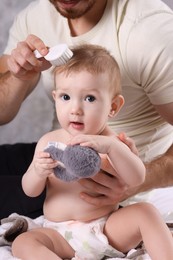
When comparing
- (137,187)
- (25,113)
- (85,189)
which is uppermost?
(85,189)

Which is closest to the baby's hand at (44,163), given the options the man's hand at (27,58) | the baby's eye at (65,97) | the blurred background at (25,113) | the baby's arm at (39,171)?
the baby's arm at (39,171)

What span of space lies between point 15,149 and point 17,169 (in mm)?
86

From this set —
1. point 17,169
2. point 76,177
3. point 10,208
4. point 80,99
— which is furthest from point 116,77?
point 17,169

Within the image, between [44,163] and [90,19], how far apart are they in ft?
1.75

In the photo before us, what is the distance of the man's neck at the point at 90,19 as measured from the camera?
1550mm

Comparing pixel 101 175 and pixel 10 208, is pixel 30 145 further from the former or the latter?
pixel 101 175

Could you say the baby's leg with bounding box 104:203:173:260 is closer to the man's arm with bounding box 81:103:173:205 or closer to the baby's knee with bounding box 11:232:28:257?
the man's arm with bounding box 81:103:173:205

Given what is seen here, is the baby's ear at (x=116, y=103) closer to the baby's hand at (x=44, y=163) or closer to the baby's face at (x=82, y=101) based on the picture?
the baby's face at (x=82, y=101)

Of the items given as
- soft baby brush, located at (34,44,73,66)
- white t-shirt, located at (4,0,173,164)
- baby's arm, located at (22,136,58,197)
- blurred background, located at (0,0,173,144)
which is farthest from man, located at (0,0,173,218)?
blurred background, located at (0,0,173,144)

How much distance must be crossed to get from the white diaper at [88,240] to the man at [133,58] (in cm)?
19

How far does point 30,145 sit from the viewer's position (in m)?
1.86

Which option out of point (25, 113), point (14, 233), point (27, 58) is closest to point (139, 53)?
point (27, 58)

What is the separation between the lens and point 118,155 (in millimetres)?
1142

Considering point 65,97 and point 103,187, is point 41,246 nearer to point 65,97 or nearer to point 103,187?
point 103,187
